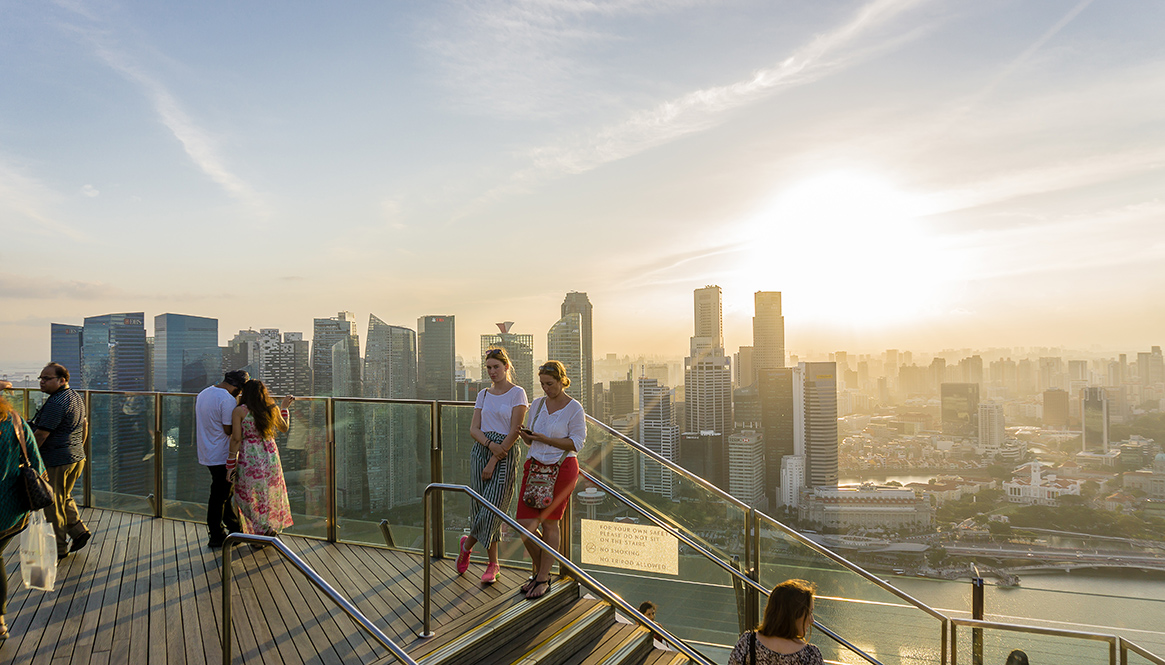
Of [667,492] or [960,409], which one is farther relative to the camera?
[960,409]

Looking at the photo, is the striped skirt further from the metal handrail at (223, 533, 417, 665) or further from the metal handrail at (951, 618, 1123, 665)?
the metal handrail at (951, 618, 1123, 665)

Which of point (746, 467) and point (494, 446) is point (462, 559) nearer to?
point (494, 446)

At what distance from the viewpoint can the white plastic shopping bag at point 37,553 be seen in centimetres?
385

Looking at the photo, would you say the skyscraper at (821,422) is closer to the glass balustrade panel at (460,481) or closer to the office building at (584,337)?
the office building at (584,337)

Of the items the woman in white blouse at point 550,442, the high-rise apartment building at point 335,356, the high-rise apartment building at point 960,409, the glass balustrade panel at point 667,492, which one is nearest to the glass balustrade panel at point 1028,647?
the glass balustrade panel at point 667,492

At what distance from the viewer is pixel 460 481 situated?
520 cm

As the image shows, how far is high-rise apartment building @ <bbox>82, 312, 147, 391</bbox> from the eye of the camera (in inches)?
557

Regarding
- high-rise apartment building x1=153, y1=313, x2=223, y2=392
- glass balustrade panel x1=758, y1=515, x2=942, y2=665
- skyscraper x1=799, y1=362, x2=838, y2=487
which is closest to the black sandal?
glass balustrade panel x1=758, y1=515, x2=942, y2=665

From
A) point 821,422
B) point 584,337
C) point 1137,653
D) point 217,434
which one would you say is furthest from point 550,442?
point 821,422

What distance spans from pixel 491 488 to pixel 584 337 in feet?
56.5

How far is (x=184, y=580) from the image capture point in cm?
434

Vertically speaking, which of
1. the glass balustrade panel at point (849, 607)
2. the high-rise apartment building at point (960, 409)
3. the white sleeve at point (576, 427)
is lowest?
the high-rise apartment building at point (960, 409)

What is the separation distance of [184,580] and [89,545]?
188 cm

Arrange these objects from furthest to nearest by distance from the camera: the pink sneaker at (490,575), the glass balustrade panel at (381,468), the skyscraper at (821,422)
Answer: the skyscraper at (821,422) → the glass balustrade panel at (381,468) → the pink sneaker at (490,575)
